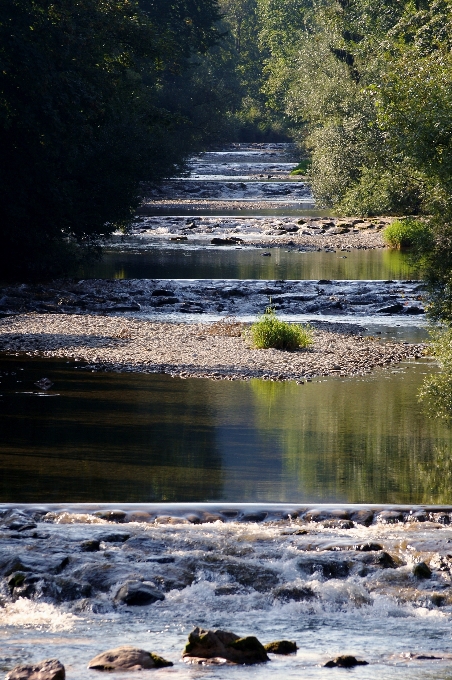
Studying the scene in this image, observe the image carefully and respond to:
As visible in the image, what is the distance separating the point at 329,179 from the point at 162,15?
1542cm

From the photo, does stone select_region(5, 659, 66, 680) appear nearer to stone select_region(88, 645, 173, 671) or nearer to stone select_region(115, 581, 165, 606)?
stone select_region(88, 645, 173, 671)

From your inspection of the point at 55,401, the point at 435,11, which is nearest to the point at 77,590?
the point at 55,401

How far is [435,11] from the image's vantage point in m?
33.8

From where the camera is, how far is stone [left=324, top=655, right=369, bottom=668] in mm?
6625

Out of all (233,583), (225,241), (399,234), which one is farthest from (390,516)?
(225,241)

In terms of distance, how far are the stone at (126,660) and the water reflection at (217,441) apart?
4.02 meters

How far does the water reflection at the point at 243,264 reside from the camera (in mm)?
29547

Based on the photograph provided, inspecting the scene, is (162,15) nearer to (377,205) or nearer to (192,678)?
(377,205)

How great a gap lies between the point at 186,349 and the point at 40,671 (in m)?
12.7

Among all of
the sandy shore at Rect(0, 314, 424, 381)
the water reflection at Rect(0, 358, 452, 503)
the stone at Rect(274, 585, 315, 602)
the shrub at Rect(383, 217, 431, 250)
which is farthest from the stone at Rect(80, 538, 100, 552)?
the shrub at Rect(383, 217, 431, 250)

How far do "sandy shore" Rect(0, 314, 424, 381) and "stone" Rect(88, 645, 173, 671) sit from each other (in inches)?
388

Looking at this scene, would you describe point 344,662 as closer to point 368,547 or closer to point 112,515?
point 368,547

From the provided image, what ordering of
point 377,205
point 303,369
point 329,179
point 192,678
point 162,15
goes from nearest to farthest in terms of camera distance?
point 192,678
point 303,369
point 377,205
point 329,179
point 162,15

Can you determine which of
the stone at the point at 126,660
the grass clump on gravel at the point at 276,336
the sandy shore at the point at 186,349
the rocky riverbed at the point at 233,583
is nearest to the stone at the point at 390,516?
the rocky riverbed at the point at 233,583
